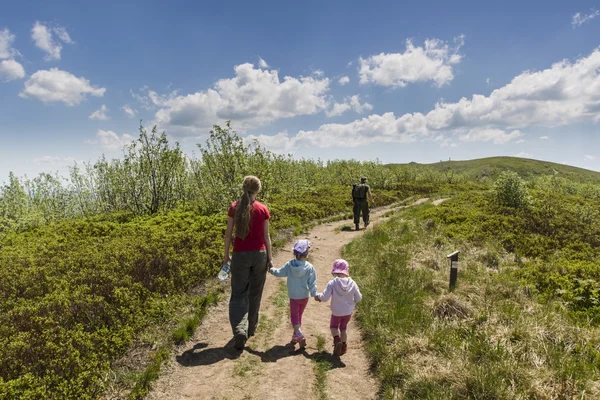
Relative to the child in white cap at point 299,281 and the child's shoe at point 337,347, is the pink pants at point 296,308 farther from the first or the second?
the child's shoe at point 337,347

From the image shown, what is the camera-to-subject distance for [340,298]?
5.61 metres

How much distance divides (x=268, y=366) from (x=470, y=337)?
11.5 feet

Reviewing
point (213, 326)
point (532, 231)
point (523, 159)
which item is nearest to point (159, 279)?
point (213, 326)

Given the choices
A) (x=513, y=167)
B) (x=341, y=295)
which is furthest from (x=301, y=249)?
(x=513, y=167)

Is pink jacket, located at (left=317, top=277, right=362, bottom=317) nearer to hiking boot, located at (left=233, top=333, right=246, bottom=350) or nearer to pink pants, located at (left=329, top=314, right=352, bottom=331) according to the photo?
pink pants, located at (left=329, top=314, right=352, bottom=331)

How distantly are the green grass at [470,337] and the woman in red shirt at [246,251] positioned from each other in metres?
2.47

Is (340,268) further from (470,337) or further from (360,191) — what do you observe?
(360,191)

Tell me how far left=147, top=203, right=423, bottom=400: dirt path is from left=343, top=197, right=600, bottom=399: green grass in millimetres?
493

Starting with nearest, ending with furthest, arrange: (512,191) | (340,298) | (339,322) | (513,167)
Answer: (340,298), (339,322), (512,191), (513,167)

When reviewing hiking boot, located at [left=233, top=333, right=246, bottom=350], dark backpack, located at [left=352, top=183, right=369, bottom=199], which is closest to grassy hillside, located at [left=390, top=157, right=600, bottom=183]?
dark backpack, located at [left=352, top=183, right=369, bottom=199]

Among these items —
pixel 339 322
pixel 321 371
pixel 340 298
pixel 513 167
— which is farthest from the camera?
pixel 513 167

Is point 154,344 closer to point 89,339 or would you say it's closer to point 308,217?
point 89,339

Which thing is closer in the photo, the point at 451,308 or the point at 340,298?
the point at 340,298

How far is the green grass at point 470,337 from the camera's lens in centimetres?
434
